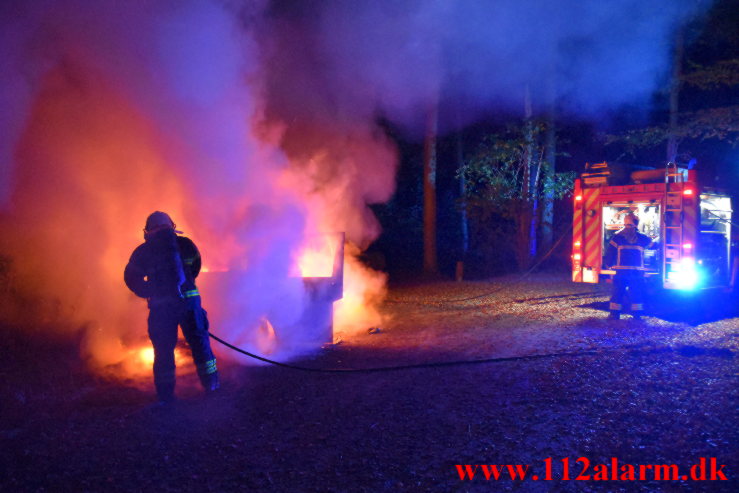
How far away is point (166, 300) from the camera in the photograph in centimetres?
469

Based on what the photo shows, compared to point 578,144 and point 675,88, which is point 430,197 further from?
point 578,144

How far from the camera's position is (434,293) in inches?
501

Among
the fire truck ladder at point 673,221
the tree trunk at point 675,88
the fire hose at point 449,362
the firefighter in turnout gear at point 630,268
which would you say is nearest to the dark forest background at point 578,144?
the tree trunk at point 675,88

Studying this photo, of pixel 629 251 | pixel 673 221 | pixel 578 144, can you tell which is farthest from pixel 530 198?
pixel 629 251

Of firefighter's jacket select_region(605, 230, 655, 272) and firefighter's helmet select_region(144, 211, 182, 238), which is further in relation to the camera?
firefighter's jacket select_region(605, 230, 655, 272)

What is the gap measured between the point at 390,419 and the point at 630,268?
19.2ft

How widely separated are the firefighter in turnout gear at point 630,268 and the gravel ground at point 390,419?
4.41ft

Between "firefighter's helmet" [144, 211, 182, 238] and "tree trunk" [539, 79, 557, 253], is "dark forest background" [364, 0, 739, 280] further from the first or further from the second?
"firefighter's helmet" [144, 211, 182, 238]

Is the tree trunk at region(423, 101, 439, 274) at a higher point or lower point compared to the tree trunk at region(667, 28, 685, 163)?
lower

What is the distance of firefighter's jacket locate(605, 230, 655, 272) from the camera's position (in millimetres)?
8359

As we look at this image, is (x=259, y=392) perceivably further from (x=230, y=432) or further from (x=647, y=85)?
(x=647, y=85)

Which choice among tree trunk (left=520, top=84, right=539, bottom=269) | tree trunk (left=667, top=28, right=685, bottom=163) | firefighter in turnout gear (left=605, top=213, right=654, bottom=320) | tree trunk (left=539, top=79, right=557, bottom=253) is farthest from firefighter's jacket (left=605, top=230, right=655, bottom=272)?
tree trunk (left=539, top=79, right=557, bottom=253)

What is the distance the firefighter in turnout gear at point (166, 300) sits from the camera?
464cm

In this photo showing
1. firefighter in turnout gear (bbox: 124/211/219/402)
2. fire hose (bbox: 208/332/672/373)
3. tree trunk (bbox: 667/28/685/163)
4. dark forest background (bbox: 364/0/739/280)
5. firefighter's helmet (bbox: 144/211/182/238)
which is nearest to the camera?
firefighter in turnout gear (bbox: 124/211/219/402)
